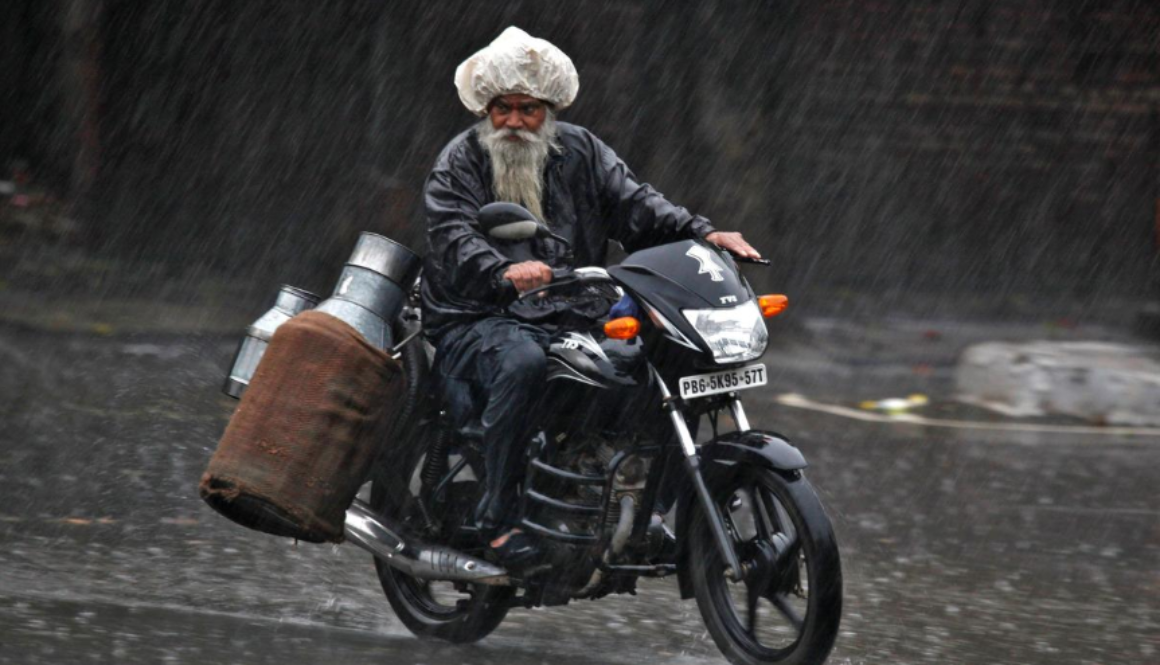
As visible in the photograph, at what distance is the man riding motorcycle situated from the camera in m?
5.42

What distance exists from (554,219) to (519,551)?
3.45 ft

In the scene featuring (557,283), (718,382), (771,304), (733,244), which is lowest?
(718,382)

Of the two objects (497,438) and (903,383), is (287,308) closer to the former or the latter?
(497,438)

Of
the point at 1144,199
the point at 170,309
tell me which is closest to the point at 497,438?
the point at 170,309

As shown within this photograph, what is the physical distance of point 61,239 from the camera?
638 inches

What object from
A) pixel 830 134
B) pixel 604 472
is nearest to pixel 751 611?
pixel 604 472

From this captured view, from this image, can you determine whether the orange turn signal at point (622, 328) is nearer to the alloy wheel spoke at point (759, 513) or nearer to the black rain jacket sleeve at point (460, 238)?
the black rain jacket sleeve at point (460, 238)

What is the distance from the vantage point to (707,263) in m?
5.24

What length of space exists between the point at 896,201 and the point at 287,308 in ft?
36.6

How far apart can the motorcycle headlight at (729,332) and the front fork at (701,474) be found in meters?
0.19

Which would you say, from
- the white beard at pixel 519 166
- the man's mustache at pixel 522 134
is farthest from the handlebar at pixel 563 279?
the man's mustache at pixel 522 134

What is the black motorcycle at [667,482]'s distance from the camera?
502 centimetres

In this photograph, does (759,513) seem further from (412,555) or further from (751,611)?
(412,555)

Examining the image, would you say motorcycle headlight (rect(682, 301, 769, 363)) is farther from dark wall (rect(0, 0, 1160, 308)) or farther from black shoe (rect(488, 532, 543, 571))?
dark wall (rect(0, 0, 1160, 308))
